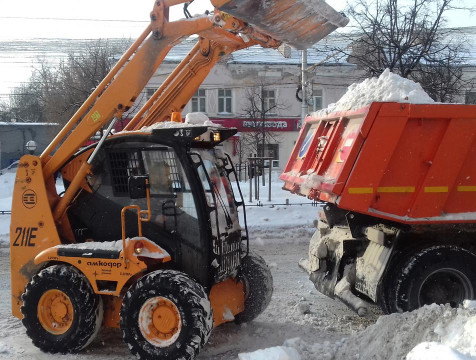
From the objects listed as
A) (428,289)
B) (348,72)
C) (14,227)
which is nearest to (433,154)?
(428,289)

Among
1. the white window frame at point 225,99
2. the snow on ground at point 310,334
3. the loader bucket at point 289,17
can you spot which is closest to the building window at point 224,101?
the white window frame at point 225,99

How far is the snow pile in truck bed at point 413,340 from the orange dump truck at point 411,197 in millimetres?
902

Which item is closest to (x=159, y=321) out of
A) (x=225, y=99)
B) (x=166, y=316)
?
(x=166, y=316)

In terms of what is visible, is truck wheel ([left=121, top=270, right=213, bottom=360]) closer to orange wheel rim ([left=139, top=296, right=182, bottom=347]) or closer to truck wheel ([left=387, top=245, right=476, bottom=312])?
orange wheel rim ([left=139, top=296, right=182, bottom=347])

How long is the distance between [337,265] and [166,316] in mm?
2429

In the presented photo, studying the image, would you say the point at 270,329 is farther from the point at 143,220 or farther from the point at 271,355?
the point at 143,220

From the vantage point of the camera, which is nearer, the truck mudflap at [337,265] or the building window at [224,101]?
the truck mudflap at [337,265]

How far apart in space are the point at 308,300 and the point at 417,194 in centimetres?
225

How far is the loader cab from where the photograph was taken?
5.21 metres

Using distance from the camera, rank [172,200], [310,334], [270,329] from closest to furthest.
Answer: [172,200], [310,334], [270,329]

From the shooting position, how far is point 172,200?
5.30 metres

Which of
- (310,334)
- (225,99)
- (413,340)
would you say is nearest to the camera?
(413,340)

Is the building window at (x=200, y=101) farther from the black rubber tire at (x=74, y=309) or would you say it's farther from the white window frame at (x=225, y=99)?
the black rubber tire at (x=74, y=309)

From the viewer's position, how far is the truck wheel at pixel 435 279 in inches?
221
